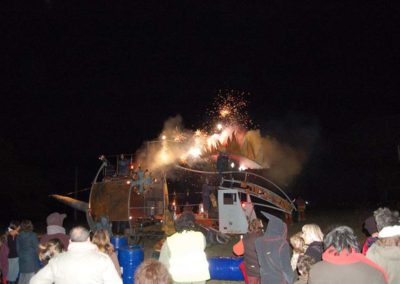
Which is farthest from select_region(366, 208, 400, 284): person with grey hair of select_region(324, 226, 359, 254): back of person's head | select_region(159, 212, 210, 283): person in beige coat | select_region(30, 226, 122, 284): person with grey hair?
select_region(30, 226, 122, 284): person with grey hair

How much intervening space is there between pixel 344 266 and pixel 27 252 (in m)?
6.56

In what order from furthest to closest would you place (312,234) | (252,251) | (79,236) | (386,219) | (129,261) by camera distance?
(129,261) < (252,251) < (312,234) < (386,219) < (79,236)

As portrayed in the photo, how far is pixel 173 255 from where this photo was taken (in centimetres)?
618

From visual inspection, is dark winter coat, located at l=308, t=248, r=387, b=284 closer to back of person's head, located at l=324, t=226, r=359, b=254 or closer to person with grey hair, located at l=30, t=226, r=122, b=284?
back of person's head, located at l=324, t=226, r=359, b=254

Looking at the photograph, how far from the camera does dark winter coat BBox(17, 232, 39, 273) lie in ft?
27.9

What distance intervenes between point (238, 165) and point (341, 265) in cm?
1488

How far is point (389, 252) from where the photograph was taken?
485 centimetres

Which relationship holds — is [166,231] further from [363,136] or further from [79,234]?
[363,136]

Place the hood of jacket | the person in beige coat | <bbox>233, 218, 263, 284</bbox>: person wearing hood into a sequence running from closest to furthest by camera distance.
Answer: the person in beige coat → the hood of jacket → <bbox>233, 218, 263, 284</bbox>: person wearing hood

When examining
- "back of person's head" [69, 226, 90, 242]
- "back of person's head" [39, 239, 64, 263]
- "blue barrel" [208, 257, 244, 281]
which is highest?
"back of person's head" [69, 226, 90, 242]

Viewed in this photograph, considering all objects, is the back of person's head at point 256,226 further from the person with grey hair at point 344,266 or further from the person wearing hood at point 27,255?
the person wearing hood at point 27,255

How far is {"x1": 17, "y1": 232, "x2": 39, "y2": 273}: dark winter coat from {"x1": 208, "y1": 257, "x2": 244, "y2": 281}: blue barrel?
3.77 metres

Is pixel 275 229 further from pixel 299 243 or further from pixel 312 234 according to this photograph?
pixel 312 234

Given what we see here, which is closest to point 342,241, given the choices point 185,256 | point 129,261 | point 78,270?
point 78,270
